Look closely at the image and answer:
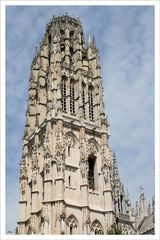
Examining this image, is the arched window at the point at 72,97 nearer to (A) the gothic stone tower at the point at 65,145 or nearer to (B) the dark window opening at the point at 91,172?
(A) the gothic stone tower at the point at 65,145

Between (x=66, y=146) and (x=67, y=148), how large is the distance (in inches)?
8.6

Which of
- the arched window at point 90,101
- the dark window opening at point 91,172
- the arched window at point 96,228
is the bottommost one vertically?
the arched window at point 96,228

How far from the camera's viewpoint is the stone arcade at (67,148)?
3881cm

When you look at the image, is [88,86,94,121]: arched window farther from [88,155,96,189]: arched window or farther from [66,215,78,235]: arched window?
[66,215,78,235]: arched window

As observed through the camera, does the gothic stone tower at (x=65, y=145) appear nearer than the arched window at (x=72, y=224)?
No

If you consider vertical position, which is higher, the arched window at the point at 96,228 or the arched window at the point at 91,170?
the arched window at the point at 91,170

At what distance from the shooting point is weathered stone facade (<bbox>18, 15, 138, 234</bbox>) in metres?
38.8

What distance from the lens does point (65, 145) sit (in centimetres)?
4156

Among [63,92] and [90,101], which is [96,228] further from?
[63,92]

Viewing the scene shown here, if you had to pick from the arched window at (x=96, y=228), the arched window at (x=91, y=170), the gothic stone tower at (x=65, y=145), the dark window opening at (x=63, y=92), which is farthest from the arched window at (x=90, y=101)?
the arched window at (x=96, y=228)

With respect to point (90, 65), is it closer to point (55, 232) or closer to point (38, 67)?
point (38, 67)

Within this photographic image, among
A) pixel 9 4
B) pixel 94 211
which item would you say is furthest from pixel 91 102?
pixel 9 4

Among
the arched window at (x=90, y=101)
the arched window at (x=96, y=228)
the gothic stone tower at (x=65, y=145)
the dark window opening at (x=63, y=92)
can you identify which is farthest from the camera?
the arched window at (x=90, y=101)

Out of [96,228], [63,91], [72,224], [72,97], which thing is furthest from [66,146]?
[96,228]
